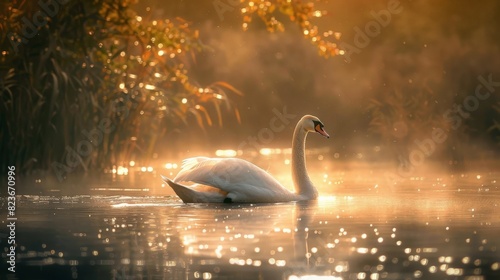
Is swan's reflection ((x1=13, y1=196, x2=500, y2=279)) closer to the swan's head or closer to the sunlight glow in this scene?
the swan's head

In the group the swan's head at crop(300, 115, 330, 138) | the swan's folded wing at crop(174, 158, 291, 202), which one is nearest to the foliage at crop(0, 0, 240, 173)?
the swan's head at crop(300, 115, 330, 138)

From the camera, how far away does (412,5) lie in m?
38.1

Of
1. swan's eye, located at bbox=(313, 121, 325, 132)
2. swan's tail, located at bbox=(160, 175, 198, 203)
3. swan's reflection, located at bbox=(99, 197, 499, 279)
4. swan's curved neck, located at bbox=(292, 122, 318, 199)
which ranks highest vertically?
swan's eye, located at bbox=(313, 121, 325, 132)

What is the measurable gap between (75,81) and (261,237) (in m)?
8.89

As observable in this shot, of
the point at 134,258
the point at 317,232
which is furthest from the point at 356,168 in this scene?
the point at 134,258

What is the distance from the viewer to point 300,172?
50.4 feet

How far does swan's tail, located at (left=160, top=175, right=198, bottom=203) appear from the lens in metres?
14.1

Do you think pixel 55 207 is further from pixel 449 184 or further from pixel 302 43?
pixel 302 43

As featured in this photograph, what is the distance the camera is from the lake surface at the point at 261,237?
8.92m

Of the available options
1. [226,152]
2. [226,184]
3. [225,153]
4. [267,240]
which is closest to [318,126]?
[226,184]

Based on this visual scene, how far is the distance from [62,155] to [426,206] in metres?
7.01

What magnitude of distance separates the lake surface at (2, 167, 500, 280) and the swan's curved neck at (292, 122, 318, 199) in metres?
0.23

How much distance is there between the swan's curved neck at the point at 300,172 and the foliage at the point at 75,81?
4302mm

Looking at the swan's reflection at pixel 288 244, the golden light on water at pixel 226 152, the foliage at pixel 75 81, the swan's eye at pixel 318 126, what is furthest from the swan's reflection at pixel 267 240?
the golden light on water at pixel 226 152
